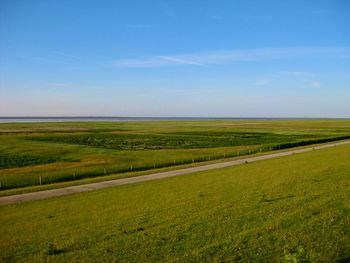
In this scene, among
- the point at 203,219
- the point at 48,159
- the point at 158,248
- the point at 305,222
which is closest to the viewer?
the point at 158,248

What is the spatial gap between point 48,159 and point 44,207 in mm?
31928

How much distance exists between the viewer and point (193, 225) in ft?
43.4

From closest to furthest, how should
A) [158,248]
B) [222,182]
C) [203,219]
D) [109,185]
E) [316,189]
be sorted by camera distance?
[158,248] < [203,219] < [316,189] < [222,182] < [109,185]

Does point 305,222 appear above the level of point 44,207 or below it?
above

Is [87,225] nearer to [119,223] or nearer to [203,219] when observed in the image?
[119,223]

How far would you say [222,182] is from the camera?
2350cm

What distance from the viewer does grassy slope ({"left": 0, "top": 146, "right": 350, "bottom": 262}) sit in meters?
10.5

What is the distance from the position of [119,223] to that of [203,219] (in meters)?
3.82

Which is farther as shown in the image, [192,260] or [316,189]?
[316,189]

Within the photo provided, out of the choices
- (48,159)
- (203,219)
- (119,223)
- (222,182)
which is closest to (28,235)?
(119,223)

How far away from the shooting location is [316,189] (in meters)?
18.2

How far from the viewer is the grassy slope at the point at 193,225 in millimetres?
10453

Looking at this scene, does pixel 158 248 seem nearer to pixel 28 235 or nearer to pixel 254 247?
pixel 254 247

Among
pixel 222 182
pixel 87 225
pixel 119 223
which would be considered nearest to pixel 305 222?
pixel 119 223
